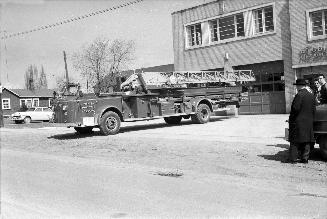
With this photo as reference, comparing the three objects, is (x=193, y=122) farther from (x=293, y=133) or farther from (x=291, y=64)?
(x=293, y=133)

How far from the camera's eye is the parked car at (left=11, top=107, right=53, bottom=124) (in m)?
37.4

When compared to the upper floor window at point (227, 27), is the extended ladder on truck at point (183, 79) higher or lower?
lower

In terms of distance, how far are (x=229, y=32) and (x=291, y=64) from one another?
4.95 meters

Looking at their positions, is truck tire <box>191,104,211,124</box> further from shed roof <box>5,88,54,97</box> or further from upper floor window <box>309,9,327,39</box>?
shed roof <box>5,88,54,97</box>

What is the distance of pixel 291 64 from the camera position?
22781mm

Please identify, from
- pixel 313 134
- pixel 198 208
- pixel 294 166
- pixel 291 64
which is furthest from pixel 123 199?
pixel 291 64

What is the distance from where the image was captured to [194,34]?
28188mm

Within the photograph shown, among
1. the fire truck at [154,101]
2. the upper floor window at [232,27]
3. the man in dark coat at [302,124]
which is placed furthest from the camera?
the upper floor window at [232,27]

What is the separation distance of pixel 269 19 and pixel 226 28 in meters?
3.17

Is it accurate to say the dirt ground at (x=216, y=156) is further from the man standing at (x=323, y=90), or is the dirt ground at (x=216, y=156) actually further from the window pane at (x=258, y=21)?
the window pane at (x=258, y=21)

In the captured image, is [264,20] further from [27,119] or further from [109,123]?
[27,119]

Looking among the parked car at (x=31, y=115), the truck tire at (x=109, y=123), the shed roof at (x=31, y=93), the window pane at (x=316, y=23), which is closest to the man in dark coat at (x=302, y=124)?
the truck tire at (x=109, y=123)

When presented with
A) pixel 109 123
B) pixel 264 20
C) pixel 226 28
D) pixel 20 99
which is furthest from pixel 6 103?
pixel 109 123

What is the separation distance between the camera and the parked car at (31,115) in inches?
1474
